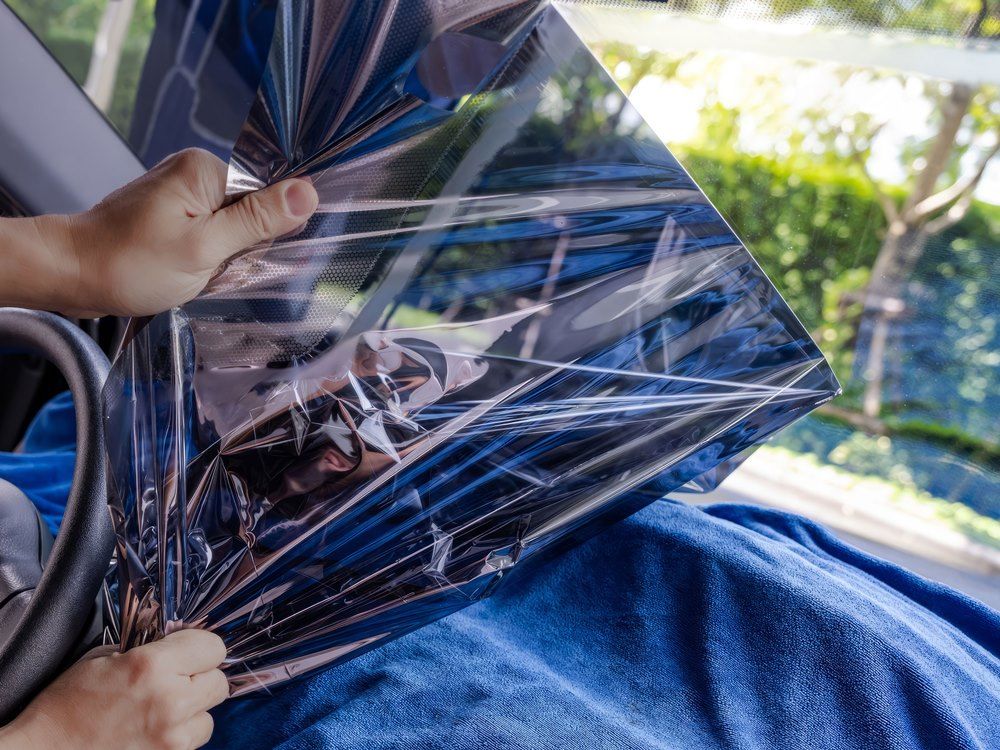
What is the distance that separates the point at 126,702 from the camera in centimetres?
78

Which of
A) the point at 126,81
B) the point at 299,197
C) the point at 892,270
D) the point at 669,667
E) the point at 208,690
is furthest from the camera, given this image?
the point at 892,270

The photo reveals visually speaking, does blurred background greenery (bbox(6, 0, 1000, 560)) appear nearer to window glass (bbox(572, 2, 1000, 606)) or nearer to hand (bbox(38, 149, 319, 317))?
window glass (bbox(572, 2, 1000, 606))

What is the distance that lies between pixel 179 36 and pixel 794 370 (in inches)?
94.0

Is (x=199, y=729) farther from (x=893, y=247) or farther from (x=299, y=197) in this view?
(x=893, y=247)

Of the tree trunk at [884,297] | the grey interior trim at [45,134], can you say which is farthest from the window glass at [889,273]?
the grey interior trim at [45,134]

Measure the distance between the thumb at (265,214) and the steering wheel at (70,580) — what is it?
0.26 metres

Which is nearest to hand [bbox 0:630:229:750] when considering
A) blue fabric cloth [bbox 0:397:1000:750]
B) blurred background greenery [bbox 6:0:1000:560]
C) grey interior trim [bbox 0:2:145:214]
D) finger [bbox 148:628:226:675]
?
finger [bbox 148:628:226:675]

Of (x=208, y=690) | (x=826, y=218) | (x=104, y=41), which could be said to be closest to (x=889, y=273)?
(x=826, y=218)

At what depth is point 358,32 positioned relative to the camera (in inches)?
26.2

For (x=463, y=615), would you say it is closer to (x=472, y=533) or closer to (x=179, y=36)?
(x=472, y=533)

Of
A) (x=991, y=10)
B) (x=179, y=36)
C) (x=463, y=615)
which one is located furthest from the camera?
(x=179, y=36)

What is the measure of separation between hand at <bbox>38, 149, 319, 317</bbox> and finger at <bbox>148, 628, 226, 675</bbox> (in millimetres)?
335

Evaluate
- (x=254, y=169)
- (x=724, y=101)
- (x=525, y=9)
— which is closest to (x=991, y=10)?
(x=724, y=101)

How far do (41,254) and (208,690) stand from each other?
0.52 meters
